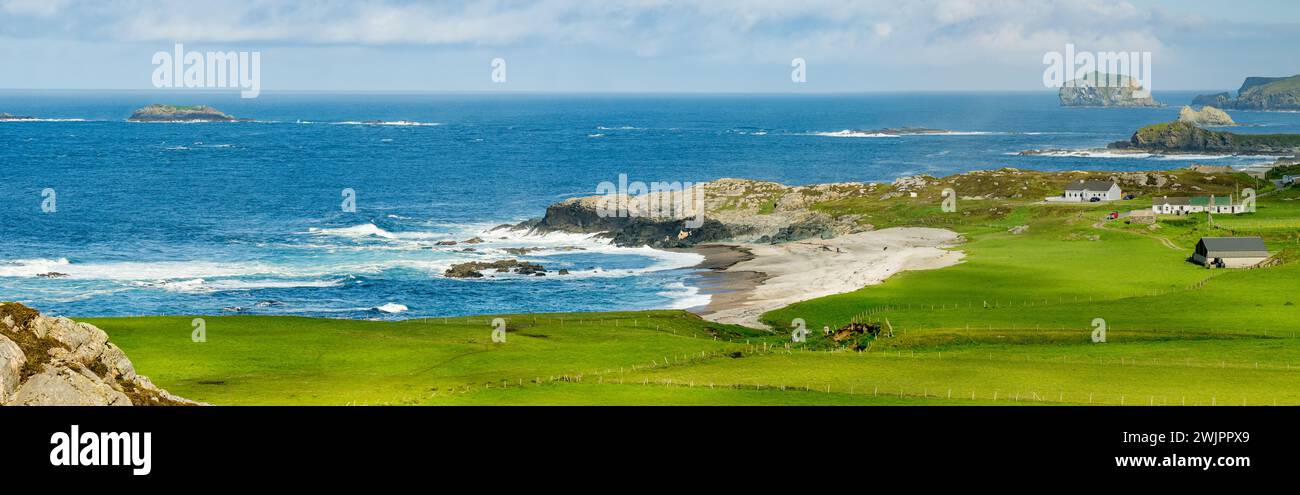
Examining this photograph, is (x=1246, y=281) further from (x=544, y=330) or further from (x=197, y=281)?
(x=197, y=281)

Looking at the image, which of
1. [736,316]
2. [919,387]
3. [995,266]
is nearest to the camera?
[919,387]

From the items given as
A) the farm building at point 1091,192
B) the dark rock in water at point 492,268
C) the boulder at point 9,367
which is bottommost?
the dark rock in water at point 492,268

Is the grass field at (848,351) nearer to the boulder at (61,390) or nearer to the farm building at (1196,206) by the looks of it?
the boulder at (61,390)

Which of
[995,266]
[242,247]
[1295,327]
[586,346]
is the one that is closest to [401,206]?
[242,247]

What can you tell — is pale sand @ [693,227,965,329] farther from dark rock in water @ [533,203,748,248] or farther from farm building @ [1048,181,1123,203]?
farm building @ [1048,181,1123,203]

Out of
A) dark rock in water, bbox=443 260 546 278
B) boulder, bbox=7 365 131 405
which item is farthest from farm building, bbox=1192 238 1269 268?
boulder, bbox=7 365 131 405

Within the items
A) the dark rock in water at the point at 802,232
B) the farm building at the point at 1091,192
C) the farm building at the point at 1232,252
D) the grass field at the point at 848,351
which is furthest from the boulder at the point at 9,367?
the farm building at the point at 1091,192

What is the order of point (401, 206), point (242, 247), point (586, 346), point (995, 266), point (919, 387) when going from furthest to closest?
point (401, 206) < point (242, 247) < point (995, 266) < point (586, 346) < point (919, 387)
